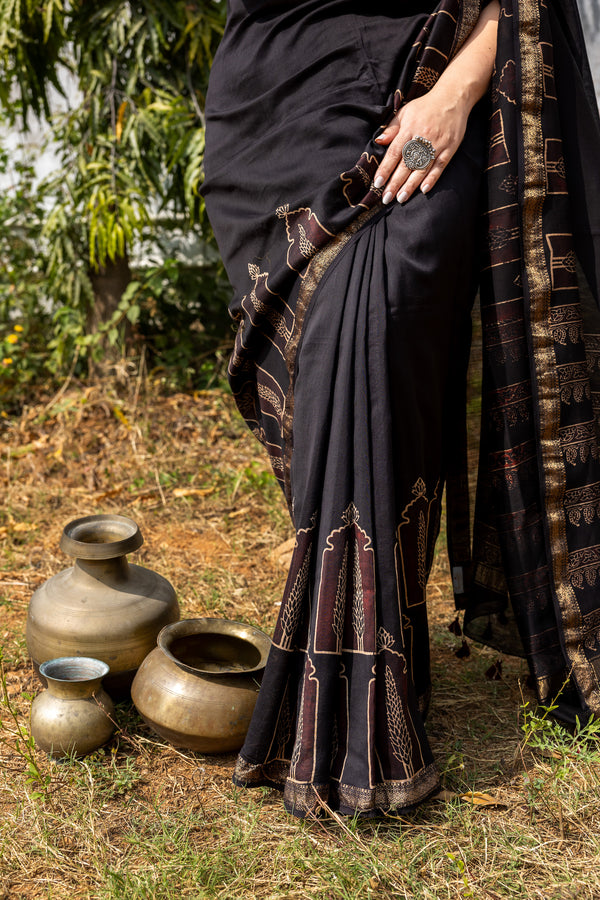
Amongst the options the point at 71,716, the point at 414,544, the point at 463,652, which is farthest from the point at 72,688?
the point at 463,652

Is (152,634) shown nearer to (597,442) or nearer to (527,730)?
(527,730)

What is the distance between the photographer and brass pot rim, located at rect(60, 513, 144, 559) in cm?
232

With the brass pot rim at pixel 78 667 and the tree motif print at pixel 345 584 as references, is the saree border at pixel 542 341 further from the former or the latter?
the brass pot rim at pixel 78 667

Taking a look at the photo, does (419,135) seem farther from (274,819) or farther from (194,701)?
(274,819)

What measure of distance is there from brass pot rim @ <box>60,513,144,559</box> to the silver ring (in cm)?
125

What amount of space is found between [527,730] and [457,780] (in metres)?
0.32

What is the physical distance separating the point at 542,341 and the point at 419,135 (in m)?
0.61

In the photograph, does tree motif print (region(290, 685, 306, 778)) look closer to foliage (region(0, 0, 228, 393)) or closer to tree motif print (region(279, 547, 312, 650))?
tree motif print (region(279, 547, 312, 650))

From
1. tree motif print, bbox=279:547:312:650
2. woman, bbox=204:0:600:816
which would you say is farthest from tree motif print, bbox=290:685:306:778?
tree motif print, bbox=279:547:312:650

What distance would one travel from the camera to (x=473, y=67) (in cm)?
203

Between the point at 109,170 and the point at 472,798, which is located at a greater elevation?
the point at 109,170

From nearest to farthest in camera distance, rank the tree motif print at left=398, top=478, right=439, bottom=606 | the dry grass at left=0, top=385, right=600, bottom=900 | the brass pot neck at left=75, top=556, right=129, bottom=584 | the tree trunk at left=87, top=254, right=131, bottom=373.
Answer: the dry grass at left=0, top=385, right=600, bottom=900 → the tree motif print at left=398, top=478, right=439, bottom=606 → the brass pot neck at left=75, top=556, right=129, bottom=584 → the tree trunk at left=87, top=254, right=131, bottom=373

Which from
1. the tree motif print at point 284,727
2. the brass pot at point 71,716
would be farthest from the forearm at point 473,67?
the brass pot at point 71,716

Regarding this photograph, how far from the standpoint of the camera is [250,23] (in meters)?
2.21
